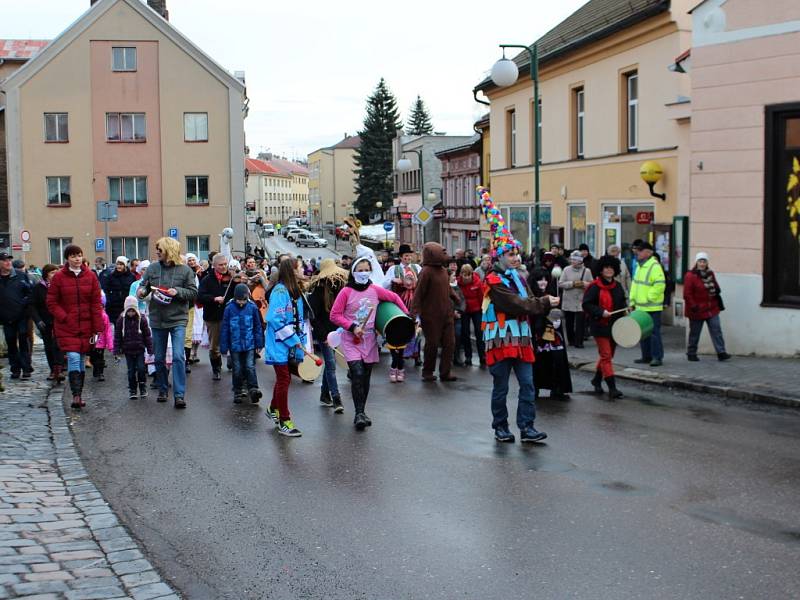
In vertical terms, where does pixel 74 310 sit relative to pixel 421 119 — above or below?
below

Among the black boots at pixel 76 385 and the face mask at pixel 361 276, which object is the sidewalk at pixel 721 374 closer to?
the face mask at pixel 361 276

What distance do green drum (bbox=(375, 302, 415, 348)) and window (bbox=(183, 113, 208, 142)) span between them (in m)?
40.7

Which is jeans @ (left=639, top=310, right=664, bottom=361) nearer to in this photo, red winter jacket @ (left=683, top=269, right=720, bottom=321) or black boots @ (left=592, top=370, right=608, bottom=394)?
red winter jacket @ (left=683, top=269, right=720, bottom=321)

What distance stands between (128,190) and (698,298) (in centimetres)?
3885

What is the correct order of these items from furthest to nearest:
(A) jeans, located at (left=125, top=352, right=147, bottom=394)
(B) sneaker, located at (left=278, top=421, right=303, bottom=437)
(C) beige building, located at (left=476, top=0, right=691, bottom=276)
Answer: (C) beige building, located at (left=476, top=0, right=691, bottom=276)
(A) jeans, located at (left=125, top=352, right=147, bottom=394)
(B) sneaker, located at (left=278, top=421, right=303, bottom=437)

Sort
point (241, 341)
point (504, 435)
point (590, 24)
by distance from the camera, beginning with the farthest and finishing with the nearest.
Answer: point (590, 24), point (241, 341), point (504, 435)

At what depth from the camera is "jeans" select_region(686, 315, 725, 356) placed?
49.2 feet

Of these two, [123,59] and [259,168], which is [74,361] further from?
[259,168]

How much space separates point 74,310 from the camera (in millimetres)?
11711

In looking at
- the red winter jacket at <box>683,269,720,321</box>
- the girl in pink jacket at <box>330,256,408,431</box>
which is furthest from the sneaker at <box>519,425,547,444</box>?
the red winter jacket at <box>683,269,720,321</box>

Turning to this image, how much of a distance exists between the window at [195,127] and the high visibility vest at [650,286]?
124 feet

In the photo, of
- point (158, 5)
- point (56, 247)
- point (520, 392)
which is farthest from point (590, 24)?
point (158, 5)

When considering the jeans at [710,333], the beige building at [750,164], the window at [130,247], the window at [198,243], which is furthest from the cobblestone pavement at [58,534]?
the window at [198,243]

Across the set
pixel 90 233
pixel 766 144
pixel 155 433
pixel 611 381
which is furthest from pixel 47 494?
pixel 90 233
